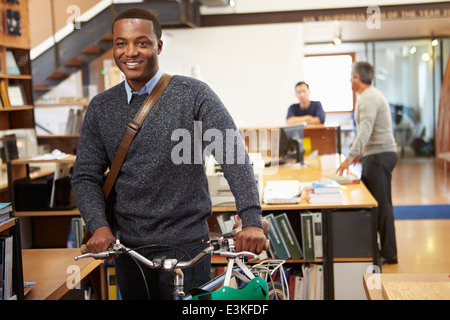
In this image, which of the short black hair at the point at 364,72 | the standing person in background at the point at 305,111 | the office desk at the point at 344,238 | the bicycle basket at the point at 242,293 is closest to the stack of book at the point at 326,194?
the office desk at the point at 344,238

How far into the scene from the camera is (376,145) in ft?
14.0

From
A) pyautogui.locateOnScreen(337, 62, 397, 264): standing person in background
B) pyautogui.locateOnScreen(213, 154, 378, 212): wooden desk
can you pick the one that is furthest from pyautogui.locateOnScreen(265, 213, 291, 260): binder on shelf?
pyautogui.locateOnScreen(337, 62, 397, 264): standing person in background

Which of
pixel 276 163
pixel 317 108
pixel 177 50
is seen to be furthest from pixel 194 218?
pixel 177 50

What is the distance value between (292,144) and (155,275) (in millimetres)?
3548

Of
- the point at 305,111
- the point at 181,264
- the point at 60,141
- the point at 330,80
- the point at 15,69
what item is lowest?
the point at 181,264

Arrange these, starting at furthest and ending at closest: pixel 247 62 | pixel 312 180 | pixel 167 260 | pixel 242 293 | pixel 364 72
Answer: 1. pixel 247 62
2. pixel 364 72
3. pixel 312 180
4. pixel 167 260
5. pixel 242 293

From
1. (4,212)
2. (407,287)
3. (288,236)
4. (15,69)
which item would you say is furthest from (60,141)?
(407,287)

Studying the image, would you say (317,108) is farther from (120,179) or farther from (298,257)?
(120,179)

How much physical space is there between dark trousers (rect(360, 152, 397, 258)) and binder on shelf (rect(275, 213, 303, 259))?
1.16m

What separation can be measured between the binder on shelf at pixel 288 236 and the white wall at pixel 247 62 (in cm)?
433

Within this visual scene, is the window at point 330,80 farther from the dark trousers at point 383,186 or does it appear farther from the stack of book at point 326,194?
the stack of book at point 326,194

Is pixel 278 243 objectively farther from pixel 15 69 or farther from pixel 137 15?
pixel 15 69

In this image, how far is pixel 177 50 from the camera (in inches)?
301

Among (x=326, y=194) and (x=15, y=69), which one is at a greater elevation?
(x=15, y=69)
